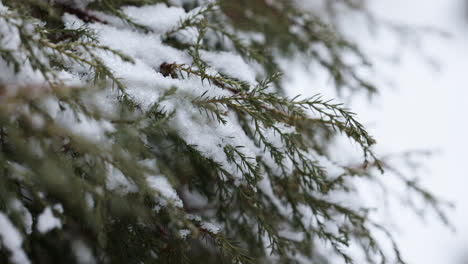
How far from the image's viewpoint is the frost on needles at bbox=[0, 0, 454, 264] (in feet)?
2.40

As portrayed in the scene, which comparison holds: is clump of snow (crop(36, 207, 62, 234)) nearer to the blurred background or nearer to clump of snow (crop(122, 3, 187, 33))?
clump of snow (crop(122, 3, 187, 33))

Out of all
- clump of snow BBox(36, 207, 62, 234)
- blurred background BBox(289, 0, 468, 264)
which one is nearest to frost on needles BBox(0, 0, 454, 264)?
clump of snow BBox(36, 207, 62, 234)

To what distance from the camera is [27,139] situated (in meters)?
0.77

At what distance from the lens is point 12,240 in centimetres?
70

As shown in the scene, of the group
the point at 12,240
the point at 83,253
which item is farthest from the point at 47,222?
the point at 83,253

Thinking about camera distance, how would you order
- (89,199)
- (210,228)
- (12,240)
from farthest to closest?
(210,228) < (89,199) < (12,240)

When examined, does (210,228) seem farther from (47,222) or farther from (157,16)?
(157,16)

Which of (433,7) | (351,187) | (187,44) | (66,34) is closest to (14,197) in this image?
(66,34)

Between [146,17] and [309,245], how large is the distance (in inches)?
48.2

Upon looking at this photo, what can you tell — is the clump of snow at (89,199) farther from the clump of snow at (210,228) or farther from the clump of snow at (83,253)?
Answer: the clump of snow at (83,253)

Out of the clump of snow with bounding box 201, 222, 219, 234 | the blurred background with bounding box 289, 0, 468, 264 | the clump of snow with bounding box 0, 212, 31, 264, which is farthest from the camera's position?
the blurred background with bounding box 289, 0, 468, 264

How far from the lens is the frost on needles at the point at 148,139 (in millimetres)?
730

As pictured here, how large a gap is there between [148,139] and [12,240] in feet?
1.93

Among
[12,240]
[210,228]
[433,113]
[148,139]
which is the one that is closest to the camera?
[12,240]
